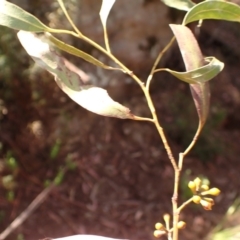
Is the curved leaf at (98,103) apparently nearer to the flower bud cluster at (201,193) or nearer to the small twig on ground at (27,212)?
the flower bud cluster at (201,193)

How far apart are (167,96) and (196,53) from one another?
5.82 feet

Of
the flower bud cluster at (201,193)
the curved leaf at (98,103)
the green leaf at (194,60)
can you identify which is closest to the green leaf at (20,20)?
the curved leaf at (98,103)

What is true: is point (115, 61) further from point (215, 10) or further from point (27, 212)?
point (27, 212)

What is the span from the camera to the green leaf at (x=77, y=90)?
29.8 inches

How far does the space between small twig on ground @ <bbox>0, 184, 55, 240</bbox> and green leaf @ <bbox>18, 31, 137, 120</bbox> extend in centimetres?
107

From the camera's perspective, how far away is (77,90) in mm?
774

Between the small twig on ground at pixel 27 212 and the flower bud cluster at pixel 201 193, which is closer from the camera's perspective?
the flower bud cluster at pixel 201 193

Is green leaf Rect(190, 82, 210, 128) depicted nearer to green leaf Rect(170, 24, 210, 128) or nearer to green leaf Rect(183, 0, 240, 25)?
green leaf Rect(170, 24, 210, 128)

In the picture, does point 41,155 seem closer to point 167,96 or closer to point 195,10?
point 167,96

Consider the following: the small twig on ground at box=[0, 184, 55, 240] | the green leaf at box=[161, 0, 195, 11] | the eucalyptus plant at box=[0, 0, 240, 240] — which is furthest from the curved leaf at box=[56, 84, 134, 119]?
the small twig on ground at box=[0, 184, 55, 240]

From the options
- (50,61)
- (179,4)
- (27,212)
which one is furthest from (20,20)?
(27,212)

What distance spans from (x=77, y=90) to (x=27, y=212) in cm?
126

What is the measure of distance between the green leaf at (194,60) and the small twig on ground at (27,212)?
1152 millimetres

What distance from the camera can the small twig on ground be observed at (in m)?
1.75
